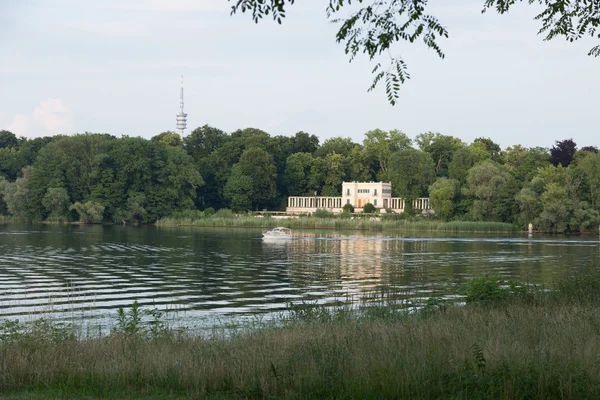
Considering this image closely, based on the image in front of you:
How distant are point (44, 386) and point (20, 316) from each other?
1247 cm

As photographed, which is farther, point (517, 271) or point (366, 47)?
point (517, 271)

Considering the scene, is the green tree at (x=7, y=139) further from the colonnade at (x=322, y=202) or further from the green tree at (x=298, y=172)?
the colonnade at (x=322, y=202)

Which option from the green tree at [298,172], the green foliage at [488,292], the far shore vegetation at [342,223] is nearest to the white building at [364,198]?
the green tree at [298,172]

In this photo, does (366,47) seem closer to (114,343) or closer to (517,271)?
(114,343)

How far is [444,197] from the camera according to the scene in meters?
104

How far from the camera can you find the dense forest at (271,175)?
94.4 meters

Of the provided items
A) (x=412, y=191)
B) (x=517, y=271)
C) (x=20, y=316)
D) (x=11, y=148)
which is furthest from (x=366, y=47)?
(x=11, y=148)

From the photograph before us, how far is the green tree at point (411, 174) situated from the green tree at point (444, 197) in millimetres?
12135

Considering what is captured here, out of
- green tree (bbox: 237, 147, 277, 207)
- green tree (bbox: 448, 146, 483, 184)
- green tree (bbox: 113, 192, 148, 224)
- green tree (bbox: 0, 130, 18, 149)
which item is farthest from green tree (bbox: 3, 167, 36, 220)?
green tree (bbox: 448, 146, 483, 184)

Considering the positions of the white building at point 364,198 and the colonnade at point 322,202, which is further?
the colonnade at point 322,202

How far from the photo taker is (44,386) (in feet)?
31.8

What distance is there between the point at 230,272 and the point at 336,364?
2756 centimetres

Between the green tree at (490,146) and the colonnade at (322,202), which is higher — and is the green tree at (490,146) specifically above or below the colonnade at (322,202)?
above

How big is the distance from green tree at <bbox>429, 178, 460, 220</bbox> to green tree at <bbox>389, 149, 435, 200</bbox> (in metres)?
12.1
